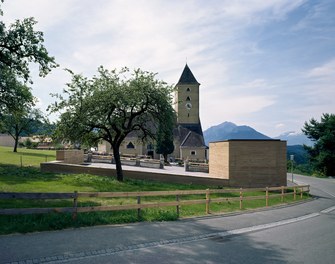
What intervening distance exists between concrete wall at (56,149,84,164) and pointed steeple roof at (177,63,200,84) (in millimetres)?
41513

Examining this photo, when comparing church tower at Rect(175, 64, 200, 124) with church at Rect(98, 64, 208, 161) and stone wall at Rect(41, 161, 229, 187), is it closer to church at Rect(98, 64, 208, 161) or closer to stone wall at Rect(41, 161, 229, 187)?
church at Rect(98, 64, 208, 161)

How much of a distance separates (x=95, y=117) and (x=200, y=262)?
18.5 metres

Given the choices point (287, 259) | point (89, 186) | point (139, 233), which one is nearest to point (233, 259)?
point (287, 259)

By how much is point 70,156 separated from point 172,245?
95.2 feet

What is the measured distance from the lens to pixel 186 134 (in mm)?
70062

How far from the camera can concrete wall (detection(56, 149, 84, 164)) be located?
32938 mm

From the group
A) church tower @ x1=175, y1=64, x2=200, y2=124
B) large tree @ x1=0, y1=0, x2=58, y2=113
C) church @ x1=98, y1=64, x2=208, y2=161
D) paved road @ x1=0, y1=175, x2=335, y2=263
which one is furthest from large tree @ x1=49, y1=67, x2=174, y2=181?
church tower @ x1=175, y1=64, x2=200, y2=124

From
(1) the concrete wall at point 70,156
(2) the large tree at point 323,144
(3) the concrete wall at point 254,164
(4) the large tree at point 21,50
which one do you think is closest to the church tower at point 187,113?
(2) the large tree at point 323,144

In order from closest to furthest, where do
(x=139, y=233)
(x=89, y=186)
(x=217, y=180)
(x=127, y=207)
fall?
(x=139, y=233), (x=127, y=207), (x=89, y=186), (x=217, y=180)

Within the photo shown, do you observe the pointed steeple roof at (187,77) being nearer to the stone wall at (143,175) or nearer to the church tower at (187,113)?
the church tower at (187,113)

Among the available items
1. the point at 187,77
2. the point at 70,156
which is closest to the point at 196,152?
the point at 187,77

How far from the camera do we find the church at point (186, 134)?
66312 millimetres

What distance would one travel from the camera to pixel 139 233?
30.7ft

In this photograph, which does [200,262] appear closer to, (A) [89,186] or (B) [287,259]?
(B) [287,259]
